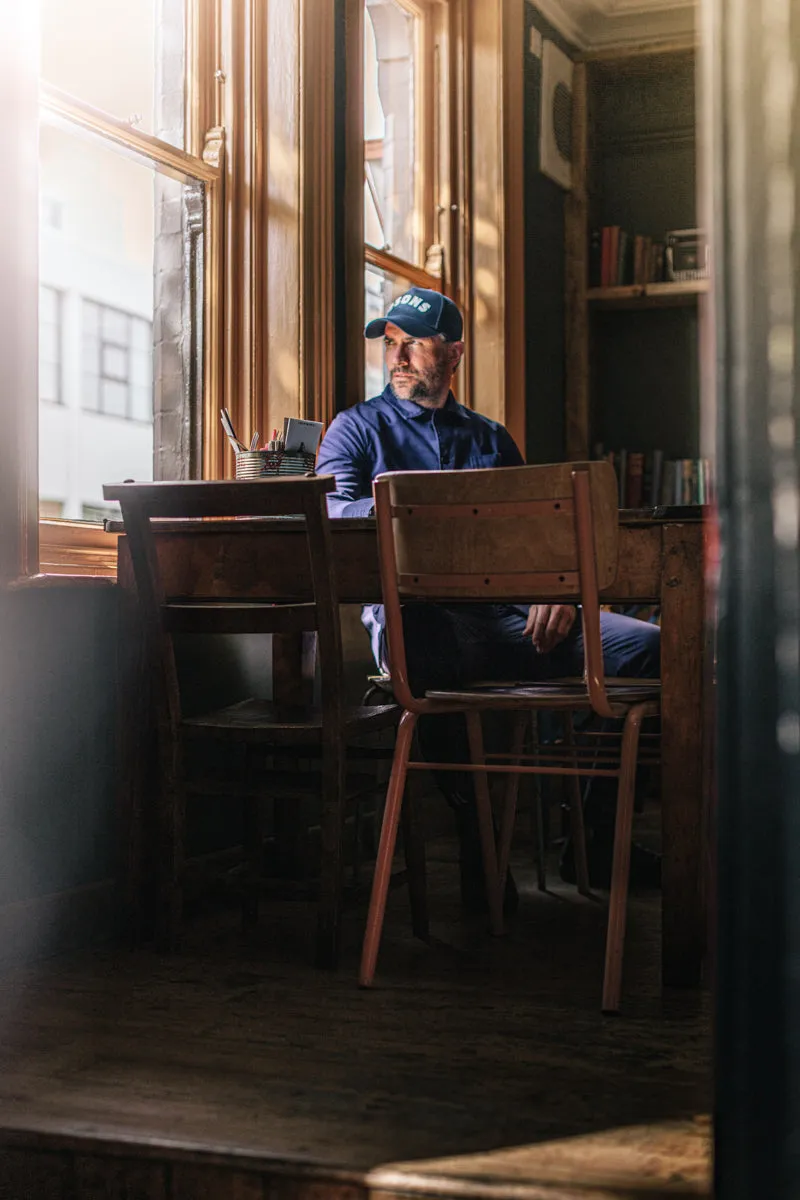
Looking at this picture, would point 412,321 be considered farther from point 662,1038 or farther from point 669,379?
point 669,379

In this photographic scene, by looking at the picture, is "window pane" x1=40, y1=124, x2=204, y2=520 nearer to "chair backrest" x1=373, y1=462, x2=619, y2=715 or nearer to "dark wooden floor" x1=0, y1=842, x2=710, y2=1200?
"chair backrest" x1=373, y1=462, x2=619, y2=715

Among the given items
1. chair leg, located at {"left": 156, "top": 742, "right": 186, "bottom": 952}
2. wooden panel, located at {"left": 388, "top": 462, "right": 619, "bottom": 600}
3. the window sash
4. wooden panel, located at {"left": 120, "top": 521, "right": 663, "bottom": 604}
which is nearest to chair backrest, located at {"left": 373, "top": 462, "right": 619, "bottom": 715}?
wooden panel, located at {"left": 388, "top": 462, "right": 619, "bottom": 600}

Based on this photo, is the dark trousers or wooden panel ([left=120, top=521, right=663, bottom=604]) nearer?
wooden panel ([left=120, top=521, right=663, bottom=604])

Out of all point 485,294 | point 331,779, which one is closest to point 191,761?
point 331,779

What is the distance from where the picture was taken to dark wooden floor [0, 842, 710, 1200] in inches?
60.5

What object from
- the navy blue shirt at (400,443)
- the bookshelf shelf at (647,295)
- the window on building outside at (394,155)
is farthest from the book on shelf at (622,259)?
the navy blue shirt at (400,443)

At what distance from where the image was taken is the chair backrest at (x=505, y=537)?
2152 millimetres

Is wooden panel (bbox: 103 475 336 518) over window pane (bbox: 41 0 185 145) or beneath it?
beneath

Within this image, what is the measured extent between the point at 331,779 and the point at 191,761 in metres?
0.60

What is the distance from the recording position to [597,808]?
3.17 metres

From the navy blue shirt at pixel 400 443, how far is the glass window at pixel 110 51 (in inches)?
33.9

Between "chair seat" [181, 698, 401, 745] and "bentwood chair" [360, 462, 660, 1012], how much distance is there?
19 centimetres

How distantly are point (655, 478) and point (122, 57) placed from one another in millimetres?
3118

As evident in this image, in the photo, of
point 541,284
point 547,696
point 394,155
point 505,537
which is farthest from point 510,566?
point 541,284
